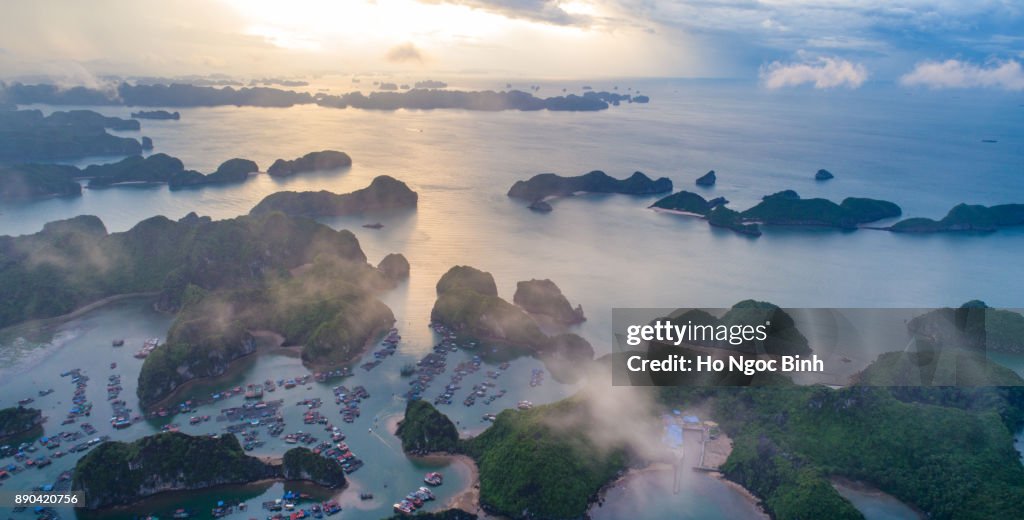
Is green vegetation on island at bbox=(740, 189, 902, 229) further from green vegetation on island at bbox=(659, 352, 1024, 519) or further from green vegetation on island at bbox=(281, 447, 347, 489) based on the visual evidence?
green vegetation on island at bbox=(281, 447, 347, 489)

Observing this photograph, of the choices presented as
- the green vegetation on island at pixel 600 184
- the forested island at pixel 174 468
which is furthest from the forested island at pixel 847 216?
the forested island at pixel 174 468

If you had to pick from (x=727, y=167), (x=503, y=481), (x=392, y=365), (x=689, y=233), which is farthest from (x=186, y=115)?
(x=503, y=481)

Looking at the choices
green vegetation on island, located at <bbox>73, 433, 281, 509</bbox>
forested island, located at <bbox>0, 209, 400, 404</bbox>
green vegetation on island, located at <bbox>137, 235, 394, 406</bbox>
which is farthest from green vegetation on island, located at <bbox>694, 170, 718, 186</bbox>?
green vegetation on island, located at <bbox>73, 433, 281, 509</bbox>

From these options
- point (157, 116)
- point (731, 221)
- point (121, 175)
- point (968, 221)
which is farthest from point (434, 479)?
point (157, 116)

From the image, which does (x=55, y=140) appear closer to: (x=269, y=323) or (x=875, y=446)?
(x=269, y=323)

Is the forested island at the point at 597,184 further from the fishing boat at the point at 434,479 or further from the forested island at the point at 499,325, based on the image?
the fishing boat at the point at 434,479
